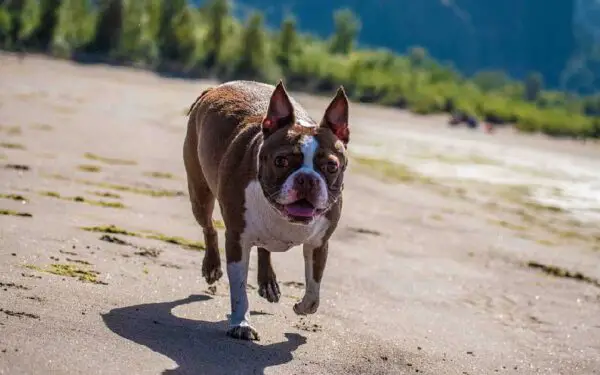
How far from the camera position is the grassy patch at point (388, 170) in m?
25.1

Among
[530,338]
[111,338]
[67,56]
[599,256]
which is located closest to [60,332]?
[111,338]

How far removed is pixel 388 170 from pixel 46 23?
50181mm

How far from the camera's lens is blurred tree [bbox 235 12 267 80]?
8431cm

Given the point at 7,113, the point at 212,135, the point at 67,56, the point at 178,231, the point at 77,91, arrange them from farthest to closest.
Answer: the point at 67,56 → the point at 77,91 → the point at 7,113 → the point at 178,231 → the point at 212,135

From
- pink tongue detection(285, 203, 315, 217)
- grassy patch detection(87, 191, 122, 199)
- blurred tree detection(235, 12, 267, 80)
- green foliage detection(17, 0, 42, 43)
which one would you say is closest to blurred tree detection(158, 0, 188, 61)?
blurred tree detection(235, 12, 267, 80)

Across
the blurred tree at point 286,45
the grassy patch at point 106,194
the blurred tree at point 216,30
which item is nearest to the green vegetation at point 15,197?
the grassy patch at point 106,194

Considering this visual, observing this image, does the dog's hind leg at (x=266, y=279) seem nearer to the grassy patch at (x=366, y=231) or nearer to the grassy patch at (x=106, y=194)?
the grassy patch at (x=106, y=194)

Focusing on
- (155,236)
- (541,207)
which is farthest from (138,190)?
(541,207)

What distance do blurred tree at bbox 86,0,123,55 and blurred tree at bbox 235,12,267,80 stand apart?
36.4ft

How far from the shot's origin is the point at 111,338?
6930 millimetres

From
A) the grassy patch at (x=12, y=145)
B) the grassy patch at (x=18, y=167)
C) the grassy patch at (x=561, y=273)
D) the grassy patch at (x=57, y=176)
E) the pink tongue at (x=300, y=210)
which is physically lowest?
the grassy patch at (x=561, y=273)

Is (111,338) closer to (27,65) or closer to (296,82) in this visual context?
(27,65)

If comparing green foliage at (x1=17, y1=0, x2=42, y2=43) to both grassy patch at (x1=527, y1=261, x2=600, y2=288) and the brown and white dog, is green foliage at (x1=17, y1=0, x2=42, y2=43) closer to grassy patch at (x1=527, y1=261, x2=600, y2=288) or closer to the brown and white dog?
grassy patch at (x1=527, y1=261, x2=600, y2=288)

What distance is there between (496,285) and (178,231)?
13.5 ft
